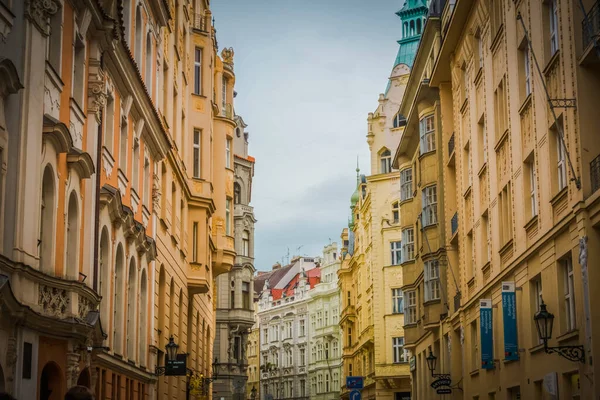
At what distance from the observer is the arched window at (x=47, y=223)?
17172mm

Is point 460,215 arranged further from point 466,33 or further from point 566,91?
point 566,91

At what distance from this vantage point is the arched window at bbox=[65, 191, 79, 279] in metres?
18.8

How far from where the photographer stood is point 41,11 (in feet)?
52.9

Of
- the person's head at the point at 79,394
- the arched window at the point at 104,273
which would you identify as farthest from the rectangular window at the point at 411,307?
the person's head at the point at 79,394

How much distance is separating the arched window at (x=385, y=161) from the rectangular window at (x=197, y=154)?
26.8 metres

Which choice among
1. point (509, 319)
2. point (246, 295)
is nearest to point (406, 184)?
point (509, 319)

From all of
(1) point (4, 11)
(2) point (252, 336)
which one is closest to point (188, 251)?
(1) point (4, 11)

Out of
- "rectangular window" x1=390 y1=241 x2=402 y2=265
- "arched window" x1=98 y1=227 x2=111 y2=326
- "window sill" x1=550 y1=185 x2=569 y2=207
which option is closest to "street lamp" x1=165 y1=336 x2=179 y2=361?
"arched window" x1=98 y1=227 x2=111 y2=326

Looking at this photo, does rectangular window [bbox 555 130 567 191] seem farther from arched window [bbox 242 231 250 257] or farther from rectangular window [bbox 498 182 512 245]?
arched window [bbox 242 231 250 257]

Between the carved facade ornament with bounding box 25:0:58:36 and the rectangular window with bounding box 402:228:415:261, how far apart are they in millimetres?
31212

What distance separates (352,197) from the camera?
9275cm

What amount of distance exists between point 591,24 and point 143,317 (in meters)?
15.5

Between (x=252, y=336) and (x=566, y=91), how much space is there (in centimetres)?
11439

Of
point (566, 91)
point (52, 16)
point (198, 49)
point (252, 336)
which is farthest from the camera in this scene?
point (252, 336)
